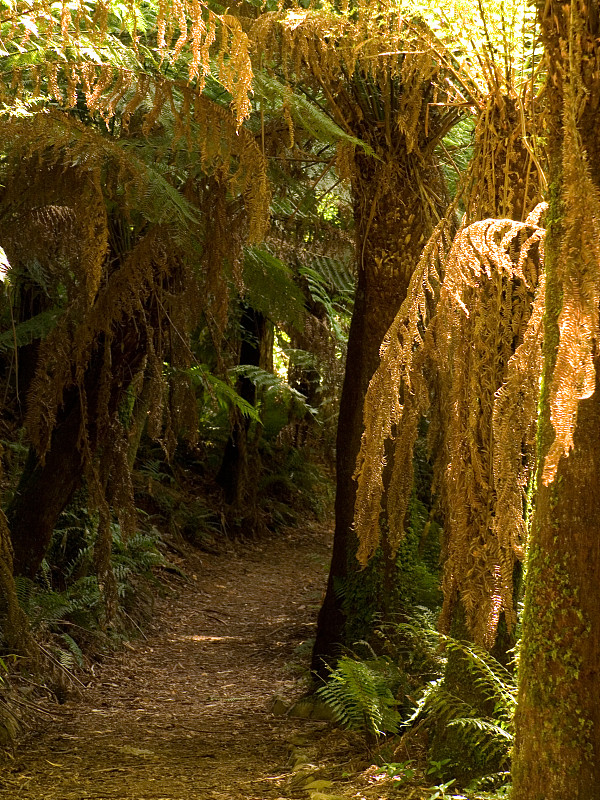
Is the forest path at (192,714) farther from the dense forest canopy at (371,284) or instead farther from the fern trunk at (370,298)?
the fern trunk at (370,298)

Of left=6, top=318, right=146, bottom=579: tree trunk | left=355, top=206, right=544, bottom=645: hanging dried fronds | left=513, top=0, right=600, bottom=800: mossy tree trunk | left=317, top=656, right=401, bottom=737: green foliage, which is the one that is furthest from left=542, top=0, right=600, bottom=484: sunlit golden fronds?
left=6, top=318, right=146, bottom=579: tree trunk

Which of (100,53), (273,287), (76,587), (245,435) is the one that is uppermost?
(100,53)

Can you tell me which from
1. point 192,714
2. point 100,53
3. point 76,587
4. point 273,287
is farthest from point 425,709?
point 76,587

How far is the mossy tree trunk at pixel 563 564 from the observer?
8.13 feet

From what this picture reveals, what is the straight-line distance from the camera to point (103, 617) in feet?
23.5

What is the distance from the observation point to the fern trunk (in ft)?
17.6

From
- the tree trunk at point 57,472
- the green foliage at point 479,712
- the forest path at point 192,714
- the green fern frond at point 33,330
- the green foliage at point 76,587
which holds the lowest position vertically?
the forest path at point 192,714

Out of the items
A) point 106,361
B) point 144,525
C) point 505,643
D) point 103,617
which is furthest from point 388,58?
point 144,525

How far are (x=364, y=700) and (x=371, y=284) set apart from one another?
8.52 ft

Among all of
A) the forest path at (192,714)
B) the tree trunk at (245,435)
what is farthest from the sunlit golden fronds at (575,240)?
the tree trunk at (245,435)

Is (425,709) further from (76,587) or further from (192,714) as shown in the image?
(76,587)

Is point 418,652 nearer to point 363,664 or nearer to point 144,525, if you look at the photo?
point 363,664

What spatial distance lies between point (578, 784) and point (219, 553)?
352 inches

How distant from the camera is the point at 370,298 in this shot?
5.49m
